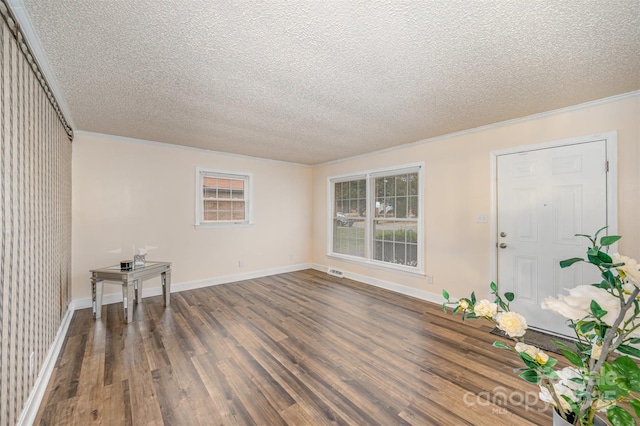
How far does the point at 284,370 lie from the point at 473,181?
3213mm

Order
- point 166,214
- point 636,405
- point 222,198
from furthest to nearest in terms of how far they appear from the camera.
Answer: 1. point 222,198
2. point 166,214
3. point 636,405

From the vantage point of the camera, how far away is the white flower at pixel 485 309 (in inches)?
32.2

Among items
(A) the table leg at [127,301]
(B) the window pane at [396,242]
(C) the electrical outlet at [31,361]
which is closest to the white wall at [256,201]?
(B) the window pane at [396,242]

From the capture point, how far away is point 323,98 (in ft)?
8.63

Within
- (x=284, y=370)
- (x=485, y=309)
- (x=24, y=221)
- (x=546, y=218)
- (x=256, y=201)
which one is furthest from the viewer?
(x=256, y=201)

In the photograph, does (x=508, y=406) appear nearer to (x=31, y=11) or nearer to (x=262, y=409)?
(x=262, y=409)

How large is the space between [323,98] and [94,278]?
3517mm

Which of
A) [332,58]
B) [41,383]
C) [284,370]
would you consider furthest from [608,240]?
[41,383]

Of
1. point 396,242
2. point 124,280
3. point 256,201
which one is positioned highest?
point 256,201

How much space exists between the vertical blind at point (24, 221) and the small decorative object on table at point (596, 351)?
2.41 meters

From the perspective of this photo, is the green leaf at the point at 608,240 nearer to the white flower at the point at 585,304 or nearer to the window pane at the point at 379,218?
the white flower at the point at 585,304

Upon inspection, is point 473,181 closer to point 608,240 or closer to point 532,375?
point 608,240

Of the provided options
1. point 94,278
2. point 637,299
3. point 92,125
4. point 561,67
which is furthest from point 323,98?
point 94,278

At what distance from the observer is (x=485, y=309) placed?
821mm
